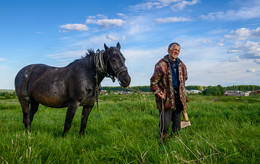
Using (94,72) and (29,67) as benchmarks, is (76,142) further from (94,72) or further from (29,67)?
(29,67)

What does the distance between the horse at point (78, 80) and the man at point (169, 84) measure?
707 millimetres

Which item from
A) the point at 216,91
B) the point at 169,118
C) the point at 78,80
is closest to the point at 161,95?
the point at 169,118

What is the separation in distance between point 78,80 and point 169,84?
7.72 ft

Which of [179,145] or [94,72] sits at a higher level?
[94,72]

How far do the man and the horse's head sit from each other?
2.03ft

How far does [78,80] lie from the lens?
4941 millimetres

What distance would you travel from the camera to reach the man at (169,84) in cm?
409

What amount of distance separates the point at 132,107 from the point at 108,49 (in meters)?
5.57

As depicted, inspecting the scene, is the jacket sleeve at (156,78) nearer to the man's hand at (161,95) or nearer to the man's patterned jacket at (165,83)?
the man's patterned jacket at (165,83)

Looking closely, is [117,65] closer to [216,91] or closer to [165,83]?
[165,83]

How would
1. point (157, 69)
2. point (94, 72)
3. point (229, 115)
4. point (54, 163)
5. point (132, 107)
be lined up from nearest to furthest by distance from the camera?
1. point (54, 163)
2. point (157, 69)
3. point (94, 72)
4. point (229, 115)
5. point (132, 107)

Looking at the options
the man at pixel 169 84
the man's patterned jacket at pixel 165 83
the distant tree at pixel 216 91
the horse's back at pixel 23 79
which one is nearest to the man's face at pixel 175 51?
the man at pixel 169 84

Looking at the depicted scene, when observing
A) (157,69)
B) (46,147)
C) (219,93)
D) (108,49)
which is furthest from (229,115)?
(219,93)

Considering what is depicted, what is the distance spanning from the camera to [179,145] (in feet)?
10.6
